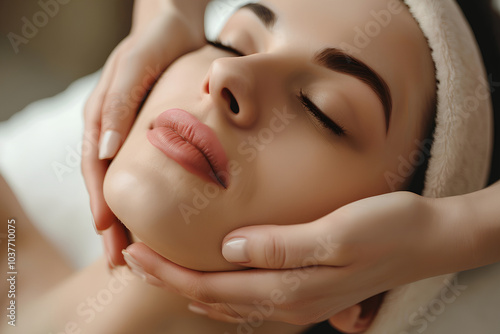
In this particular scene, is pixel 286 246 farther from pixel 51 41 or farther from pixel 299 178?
pixel 51 41

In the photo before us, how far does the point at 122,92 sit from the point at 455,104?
2.08 ft

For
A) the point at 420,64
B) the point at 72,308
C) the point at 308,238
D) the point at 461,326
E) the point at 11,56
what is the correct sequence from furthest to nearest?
the point at 11,56 < the point at 461,326 < the point at 72,308 < the point at 420,64 < the point at 308,238

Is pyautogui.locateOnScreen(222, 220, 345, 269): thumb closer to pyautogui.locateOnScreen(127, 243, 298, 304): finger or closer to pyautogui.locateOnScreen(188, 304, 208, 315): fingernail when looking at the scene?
pyautogui.locateOnScreen(127, 243, 298, 304): finger

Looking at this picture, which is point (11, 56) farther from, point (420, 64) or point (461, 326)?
point (461, 326)

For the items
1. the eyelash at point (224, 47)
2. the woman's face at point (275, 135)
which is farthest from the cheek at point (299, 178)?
the eyelash at point (224, 47)

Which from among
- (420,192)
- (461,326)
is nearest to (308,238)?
(420,192)

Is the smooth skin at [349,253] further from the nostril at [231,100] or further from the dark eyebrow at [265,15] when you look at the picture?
the dark eyebrow at [265,15]

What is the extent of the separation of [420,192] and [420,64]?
0.24 m

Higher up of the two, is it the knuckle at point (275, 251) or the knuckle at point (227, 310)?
the knuckle at point (275, 251)

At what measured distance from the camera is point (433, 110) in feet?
2.70

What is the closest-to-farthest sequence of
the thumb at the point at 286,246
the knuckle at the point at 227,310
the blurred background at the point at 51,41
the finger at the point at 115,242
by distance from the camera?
the thumb at the point at 286,246, the knuckle at the point at 227,310, the finger at the point at 115,242, the blurred background at the point at 51,41

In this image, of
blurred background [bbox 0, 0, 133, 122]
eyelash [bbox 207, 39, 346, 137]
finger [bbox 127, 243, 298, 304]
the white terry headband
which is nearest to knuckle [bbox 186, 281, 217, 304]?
finger [bbox 127, 243, 298, 304]

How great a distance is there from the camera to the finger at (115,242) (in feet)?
2.78

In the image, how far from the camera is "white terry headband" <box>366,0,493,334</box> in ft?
2.59
